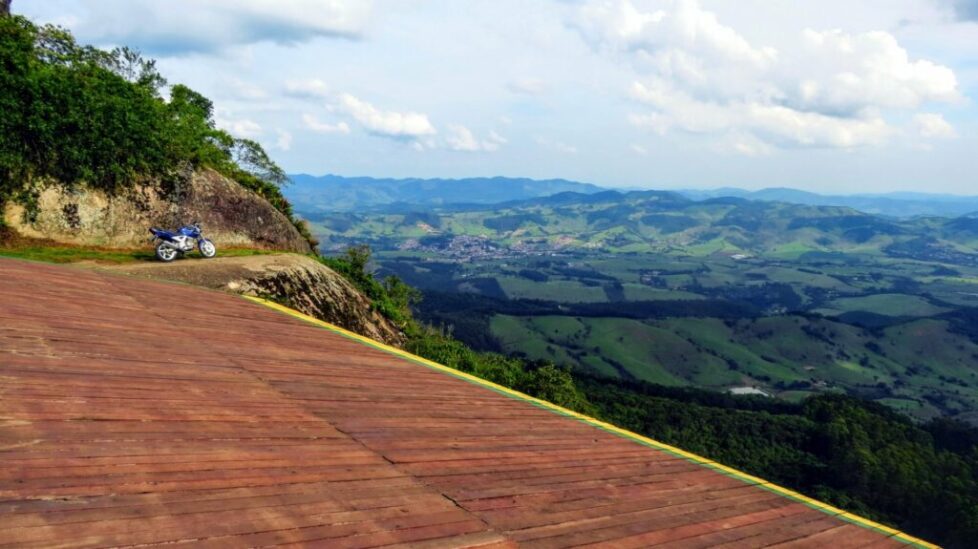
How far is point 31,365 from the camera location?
7.59m

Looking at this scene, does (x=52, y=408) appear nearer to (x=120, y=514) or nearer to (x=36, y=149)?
(x=120, y=514)

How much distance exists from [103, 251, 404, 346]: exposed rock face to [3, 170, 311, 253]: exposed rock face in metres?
5.96

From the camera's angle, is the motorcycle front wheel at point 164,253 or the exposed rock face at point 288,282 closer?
the exposed rock face at point 288,282

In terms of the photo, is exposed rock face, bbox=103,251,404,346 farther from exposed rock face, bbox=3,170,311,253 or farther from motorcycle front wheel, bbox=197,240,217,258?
exposed rock face, bbox=3,170,311,253

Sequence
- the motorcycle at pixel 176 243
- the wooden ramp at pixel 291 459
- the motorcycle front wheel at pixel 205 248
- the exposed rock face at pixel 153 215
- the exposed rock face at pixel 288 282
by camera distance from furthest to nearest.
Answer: the exposed rock face at pixel 153 215
the motorcycle front wheel at pixel 205 248
the motorcycle at pixel 176 243
the exposed rock face at pixel 288 282
the wooden ramp at pixel 291 459

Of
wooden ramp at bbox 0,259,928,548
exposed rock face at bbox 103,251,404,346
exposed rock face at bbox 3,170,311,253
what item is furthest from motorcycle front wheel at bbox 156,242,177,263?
wooden ramp at bbox 0,259,928,548

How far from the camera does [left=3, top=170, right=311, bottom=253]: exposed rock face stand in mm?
23656

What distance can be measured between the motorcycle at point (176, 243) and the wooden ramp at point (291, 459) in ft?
29.6

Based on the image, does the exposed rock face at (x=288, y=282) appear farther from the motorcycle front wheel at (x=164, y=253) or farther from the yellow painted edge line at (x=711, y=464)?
the yellow painted edge line at (x=711, y=464)

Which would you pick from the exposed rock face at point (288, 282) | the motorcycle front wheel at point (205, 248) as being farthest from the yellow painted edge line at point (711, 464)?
the motorcycle front wheel at point (205, 248)

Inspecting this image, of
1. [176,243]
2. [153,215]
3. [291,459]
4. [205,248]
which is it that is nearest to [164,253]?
[176,243]

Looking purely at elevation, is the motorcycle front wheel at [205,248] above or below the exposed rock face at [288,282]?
above

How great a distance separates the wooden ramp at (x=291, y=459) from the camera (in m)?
4.97

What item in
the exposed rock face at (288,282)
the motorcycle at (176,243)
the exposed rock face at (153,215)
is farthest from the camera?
the exposed rock face at (153,215)
